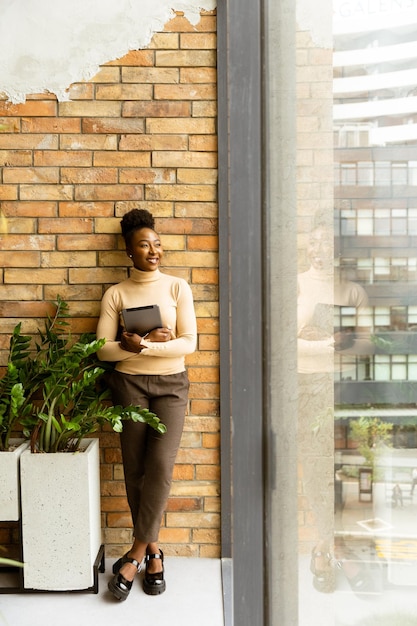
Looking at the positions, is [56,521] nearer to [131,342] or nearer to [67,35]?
[131,342]

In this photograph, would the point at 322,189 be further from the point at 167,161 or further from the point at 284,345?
the point at 167,161

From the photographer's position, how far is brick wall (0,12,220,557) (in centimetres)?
298

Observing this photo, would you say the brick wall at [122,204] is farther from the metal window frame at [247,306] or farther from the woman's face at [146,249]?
the metal window frame at [247,306]

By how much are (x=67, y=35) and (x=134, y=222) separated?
96cm

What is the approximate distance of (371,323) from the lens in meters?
0.36

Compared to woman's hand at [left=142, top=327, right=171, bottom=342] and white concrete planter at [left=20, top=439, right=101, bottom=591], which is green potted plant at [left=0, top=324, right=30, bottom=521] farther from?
woman's hand at [left=142, top=327, right=171, bottom=342]


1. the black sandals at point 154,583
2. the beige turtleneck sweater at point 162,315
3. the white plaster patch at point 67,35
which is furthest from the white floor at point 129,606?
the white plaster patch at point 67,35

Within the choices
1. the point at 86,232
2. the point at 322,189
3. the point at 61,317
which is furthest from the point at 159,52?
the point at 322,189

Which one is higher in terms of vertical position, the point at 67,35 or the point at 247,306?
the point at 67,35

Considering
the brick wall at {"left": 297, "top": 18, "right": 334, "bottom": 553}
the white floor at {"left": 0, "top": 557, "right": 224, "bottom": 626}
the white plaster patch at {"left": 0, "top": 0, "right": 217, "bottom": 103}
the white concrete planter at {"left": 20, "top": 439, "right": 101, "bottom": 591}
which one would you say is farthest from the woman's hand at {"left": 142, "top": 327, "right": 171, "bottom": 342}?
the brick wall at {"left": 297, "top": 18, "right": 334, "bottom": 553}

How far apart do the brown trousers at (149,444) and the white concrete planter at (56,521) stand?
0.27 metres

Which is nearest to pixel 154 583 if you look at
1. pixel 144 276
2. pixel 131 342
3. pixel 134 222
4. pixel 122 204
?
pixel 131 342

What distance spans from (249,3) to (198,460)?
2.36 m

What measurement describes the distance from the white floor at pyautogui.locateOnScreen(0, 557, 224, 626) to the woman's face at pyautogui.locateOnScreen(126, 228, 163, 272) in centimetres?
142
